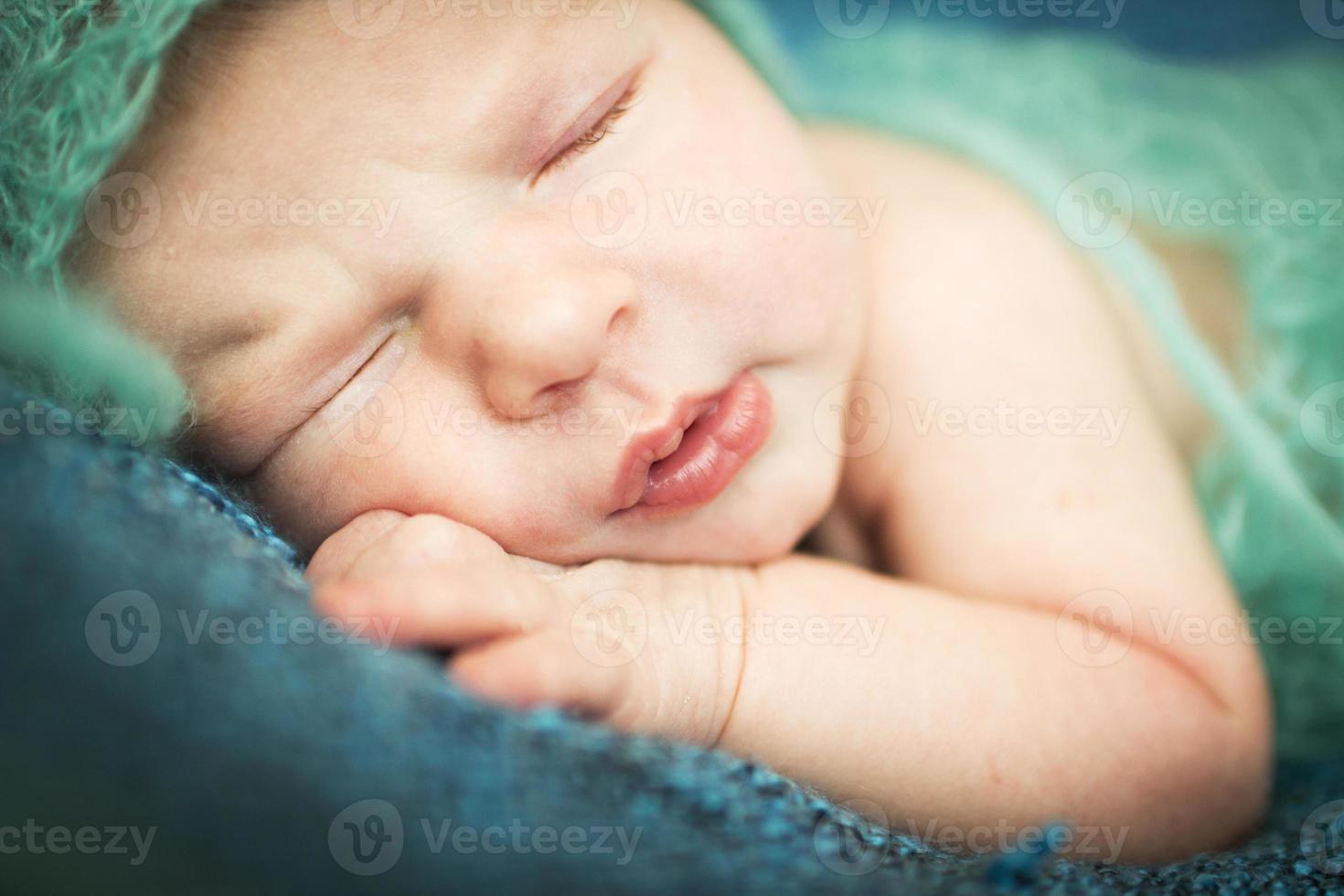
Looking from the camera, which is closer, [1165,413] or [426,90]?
[426,90]

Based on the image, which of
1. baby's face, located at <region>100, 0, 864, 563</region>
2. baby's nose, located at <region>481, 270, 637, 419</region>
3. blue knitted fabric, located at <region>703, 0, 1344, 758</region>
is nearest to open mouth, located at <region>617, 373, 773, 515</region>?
baby's face, located at <region>100, 0, 864, 563</region>

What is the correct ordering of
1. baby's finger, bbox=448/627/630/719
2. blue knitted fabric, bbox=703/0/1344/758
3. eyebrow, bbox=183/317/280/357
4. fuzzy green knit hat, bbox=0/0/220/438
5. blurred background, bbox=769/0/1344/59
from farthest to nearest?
blurred background, bbox=769/0/1344/59, blue knitted fabric, bbox=703/0/1344/758, eyebrow, bbox=183/317/280/357, fuzzy green knit hat, bbox=0/0/220/438, baby's finger, bbox=448/627/630/719

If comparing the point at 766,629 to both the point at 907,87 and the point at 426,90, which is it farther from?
the point at 907,87

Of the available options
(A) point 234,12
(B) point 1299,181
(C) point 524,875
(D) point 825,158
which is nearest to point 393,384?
(A) point 234,12

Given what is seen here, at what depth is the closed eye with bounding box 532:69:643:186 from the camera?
0.92 meters

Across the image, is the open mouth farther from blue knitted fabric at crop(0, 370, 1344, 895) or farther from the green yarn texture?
the green yarn texture

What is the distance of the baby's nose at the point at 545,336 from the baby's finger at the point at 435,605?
18 cm

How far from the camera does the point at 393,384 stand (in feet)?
2.95

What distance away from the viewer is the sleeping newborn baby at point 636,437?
826 mm

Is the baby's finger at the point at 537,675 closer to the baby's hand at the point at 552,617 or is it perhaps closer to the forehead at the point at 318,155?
the baby's hand at the point at 552,617

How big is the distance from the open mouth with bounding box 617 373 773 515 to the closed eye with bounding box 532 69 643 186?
0.85 feet

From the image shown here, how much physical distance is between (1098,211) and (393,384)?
1.10 metres

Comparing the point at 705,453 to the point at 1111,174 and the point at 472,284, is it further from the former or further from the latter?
the point at 1111,174

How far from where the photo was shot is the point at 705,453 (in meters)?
0.94
